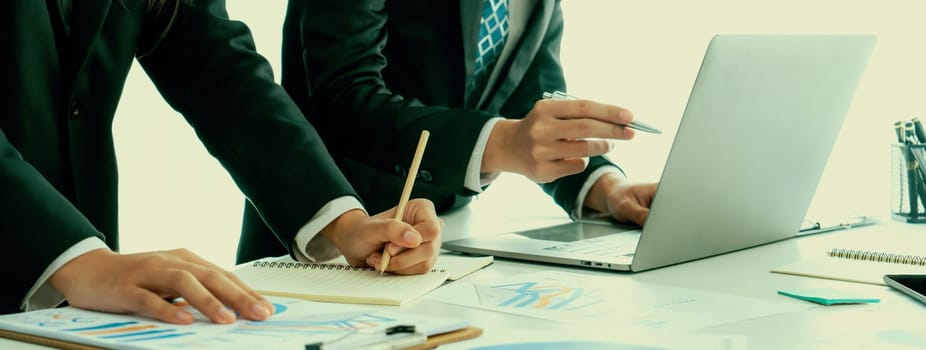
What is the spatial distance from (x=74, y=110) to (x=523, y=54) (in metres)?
0.83

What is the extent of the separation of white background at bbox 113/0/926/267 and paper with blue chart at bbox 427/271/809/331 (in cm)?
195

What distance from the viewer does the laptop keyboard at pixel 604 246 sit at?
51.2 inches

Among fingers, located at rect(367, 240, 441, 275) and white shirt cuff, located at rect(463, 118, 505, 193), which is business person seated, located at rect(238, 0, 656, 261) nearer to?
white shirt cuff, located at rect(463, 118, 505, 193)

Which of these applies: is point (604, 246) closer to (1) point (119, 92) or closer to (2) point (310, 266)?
(2) point (310, 266)

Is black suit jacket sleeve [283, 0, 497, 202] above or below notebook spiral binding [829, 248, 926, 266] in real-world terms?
above

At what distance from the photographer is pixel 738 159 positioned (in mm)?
1263

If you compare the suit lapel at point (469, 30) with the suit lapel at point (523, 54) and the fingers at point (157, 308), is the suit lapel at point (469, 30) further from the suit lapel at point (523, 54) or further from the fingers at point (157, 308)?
the fingers at point (157, 308)

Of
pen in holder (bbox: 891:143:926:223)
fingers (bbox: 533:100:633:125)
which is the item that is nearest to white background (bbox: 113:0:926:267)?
pen in holder (bbox: 891:143:926:223)

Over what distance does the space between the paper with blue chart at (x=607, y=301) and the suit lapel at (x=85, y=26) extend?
0.61 metres

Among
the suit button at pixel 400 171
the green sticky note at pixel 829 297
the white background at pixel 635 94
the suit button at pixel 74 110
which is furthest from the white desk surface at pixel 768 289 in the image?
the white background at pixel 635 94

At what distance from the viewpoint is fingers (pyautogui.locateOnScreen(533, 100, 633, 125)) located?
1.26 m

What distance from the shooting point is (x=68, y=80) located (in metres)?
1.35

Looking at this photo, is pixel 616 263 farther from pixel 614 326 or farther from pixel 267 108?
pixel 267 108

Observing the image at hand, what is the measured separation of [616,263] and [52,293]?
647mm
